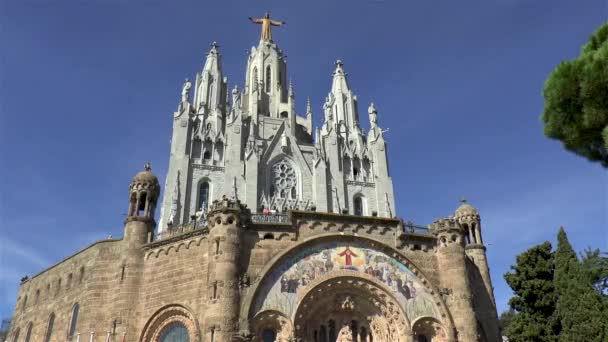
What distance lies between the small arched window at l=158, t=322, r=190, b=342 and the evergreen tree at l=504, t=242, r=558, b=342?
15739 mm

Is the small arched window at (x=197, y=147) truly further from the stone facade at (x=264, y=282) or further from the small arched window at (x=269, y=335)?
the small arched window at (x=269, y=335)

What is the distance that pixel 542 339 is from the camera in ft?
83.3

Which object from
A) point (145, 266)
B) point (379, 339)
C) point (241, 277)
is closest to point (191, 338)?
point (241, 277)

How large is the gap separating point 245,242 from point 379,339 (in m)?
7.70

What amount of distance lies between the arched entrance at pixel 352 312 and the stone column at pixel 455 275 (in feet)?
9.47

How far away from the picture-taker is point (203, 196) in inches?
1775

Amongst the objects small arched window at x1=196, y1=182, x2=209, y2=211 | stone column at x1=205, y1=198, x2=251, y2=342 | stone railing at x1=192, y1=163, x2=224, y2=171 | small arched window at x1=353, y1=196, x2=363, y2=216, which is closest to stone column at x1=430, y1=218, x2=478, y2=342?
stone column at x1=205, y1=198, x2=251, y2=342

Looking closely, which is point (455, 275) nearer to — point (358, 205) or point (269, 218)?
point (269, 218)

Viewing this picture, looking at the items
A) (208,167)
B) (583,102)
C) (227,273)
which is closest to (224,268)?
(227,273)

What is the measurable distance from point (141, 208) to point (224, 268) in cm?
777

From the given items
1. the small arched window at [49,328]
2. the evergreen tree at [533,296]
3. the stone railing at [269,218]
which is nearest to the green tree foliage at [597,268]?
the evergreen tree at [533,296]

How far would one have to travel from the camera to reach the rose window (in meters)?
46.8

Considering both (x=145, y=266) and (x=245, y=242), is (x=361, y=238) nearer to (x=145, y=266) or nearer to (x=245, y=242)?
(x=245, y=242)

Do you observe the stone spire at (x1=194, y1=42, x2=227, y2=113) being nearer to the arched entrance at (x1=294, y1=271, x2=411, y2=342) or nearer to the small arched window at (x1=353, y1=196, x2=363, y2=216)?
the small arched window at (x1=353, y1=196, x2=363, y2=216)
